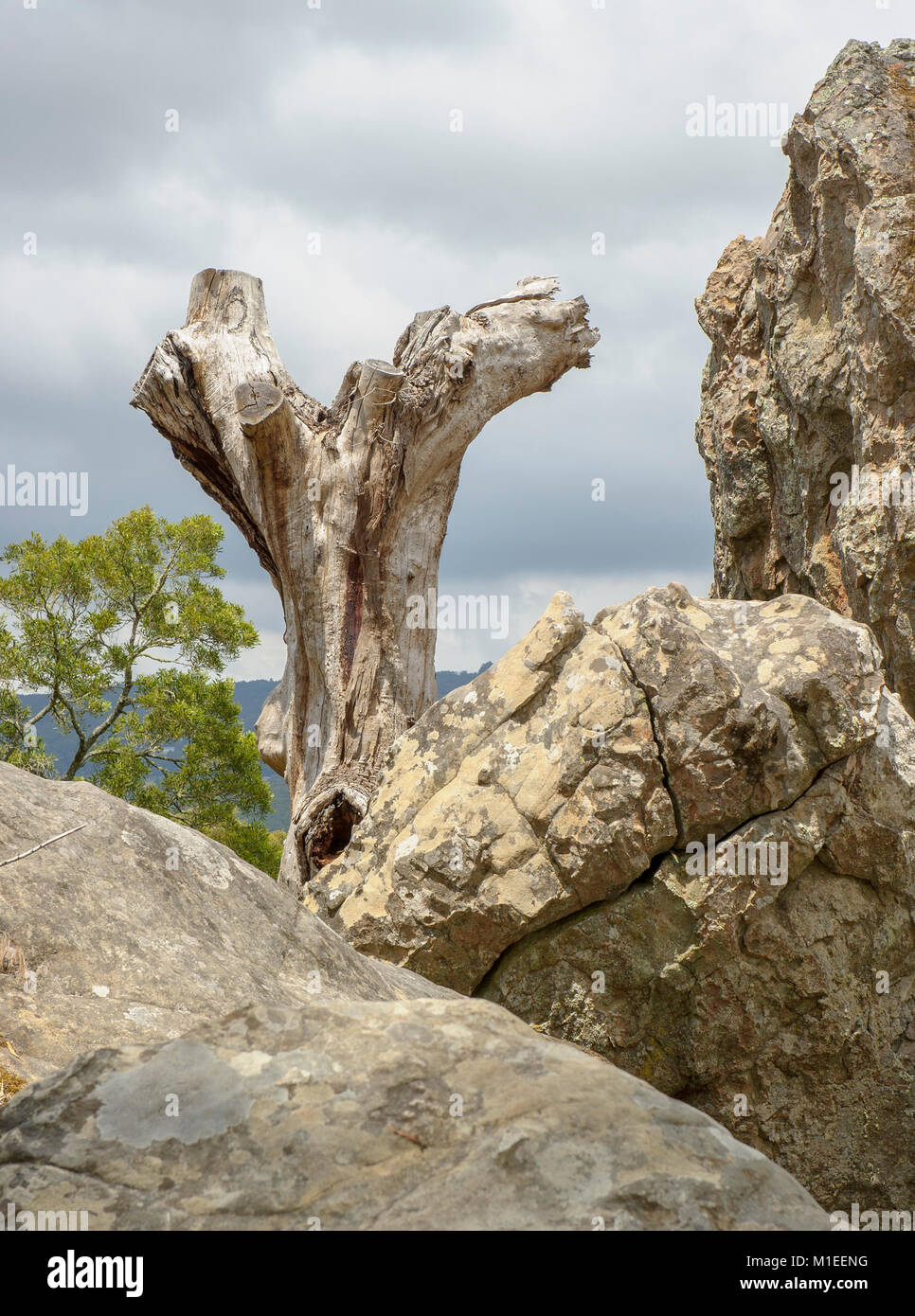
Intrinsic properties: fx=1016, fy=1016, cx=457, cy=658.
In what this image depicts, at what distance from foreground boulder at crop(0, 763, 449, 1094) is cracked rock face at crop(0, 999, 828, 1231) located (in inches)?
29.9

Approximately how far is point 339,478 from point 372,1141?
8.06 meters

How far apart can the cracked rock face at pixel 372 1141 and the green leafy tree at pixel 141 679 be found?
52.8 ft

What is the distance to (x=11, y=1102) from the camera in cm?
213

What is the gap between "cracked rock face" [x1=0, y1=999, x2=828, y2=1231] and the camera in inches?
71.6

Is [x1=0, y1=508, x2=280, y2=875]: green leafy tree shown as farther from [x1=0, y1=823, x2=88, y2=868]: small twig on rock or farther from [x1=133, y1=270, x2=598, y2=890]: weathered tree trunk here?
[x1=0, y1=823, x2=88, y2=868]: small twig on rock

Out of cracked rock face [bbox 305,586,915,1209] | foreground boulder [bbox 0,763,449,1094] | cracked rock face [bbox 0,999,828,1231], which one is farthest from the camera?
cracked rock face [bbox 305,586,915,1209]

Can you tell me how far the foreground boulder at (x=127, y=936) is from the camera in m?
3.13

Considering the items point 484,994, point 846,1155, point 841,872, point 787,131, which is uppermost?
point 787,131

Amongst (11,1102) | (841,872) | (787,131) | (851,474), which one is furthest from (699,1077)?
(787,131)

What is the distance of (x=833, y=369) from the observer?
895 centimetres

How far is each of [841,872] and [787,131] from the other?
23.5 feet

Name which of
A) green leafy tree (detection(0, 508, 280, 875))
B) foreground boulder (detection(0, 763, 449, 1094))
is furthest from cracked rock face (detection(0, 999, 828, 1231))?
green leafy tree (detection(0, 508, 280, 875))

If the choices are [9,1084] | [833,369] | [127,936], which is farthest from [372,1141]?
[833,369]
